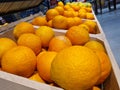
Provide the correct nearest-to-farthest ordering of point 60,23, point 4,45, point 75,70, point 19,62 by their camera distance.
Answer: point 75,70
point 19,62
point 4,45
point 60,23

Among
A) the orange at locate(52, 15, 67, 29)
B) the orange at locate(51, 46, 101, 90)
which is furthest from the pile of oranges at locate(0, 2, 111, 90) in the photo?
the orange at locate(52, 15, 67, 29)

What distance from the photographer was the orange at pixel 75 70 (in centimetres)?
57

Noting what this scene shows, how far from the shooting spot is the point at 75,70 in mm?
572

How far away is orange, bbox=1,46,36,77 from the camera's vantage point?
699mm

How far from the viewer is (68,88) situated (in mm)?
586

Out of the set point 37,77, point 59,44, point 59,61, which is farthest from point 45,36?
point 59,61

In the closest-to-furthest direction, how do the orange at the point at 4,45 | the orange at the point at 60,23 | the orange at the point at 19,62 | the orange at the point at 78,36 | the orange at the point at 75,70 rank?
1. the orange at the point at 75,70
2. the orange at the point at 19,62
3. the orange at the point at 4,45
4. the orange at the point at 78,36
5. the orange at the point at 60,23

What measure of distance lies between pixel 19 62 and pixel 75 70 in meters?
0.21

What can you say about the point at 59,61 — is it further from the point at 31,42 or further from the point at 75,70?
the point at 31,42

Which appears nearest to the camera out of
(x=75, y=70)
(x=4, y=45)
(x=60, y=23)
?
(x=75, y=70)

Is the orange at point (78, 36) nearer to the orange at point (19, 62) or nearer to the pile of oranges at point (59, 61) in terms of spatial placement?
the pile of oranges at point (59, 61)

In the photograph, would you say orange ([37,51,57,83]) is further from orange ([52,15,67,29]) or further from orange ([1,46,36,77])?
orange ([52,15,67,29])

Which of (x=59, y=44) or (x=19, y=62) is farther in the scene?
(x=59, y=44)

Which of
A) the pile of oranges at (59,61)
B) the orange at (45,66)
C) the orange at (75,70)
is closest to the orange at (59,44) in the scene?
the pile of oranges at (59,61)
